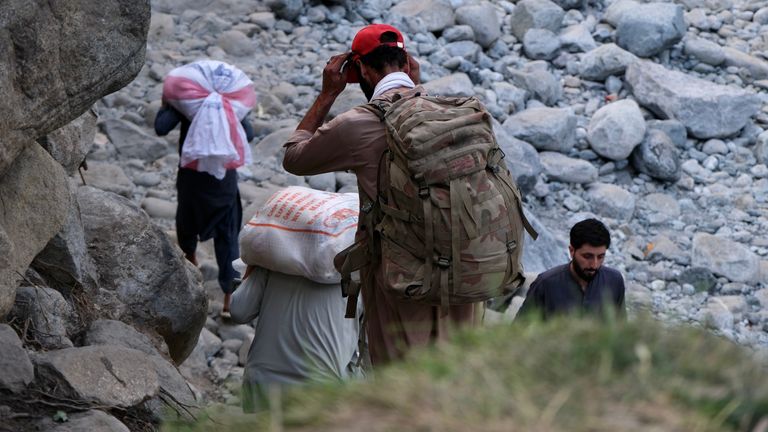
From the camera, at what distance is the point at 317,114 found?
14.5 ft

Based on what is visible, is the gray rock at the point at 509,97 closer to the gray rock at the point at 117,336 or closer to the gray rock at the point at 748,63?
the gray rock at the point at 748,63

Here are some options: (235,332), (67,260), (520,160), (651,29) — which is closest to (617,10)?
(651,29)

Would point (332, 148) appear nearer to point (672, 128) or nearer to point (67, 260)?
point (67, 260)

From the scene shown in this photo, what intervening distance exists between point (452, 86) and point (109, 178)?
150 inches

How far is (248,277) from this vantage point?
505 centimetres

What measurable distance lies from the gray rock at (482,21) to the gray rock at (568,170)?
2.33m

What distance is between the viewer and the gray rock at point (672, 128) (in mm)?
11805

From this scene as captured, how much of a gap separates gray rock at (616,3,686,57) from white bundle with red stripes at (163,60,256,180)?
260 inches

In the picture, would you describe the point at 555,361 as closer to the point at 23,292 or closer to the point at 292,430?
the point at 292,430

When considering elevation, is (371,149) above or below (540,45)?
above

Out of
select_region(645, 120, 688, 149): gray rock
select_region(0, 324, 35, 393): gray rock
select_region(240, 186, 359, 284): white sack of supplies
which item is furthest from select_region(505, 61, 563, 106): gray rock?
select_region(0, 324, 35, 393): gray rock

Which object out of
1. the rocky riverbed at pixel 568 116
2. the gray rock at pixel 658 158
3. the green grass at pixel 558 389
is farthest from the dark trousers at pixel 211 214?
the green grass at pixel 558 389

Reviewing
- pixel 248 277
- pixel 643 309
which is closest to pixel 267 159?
pixel 248 277

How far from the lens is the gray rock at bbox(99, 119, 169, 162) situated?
10305 mm
